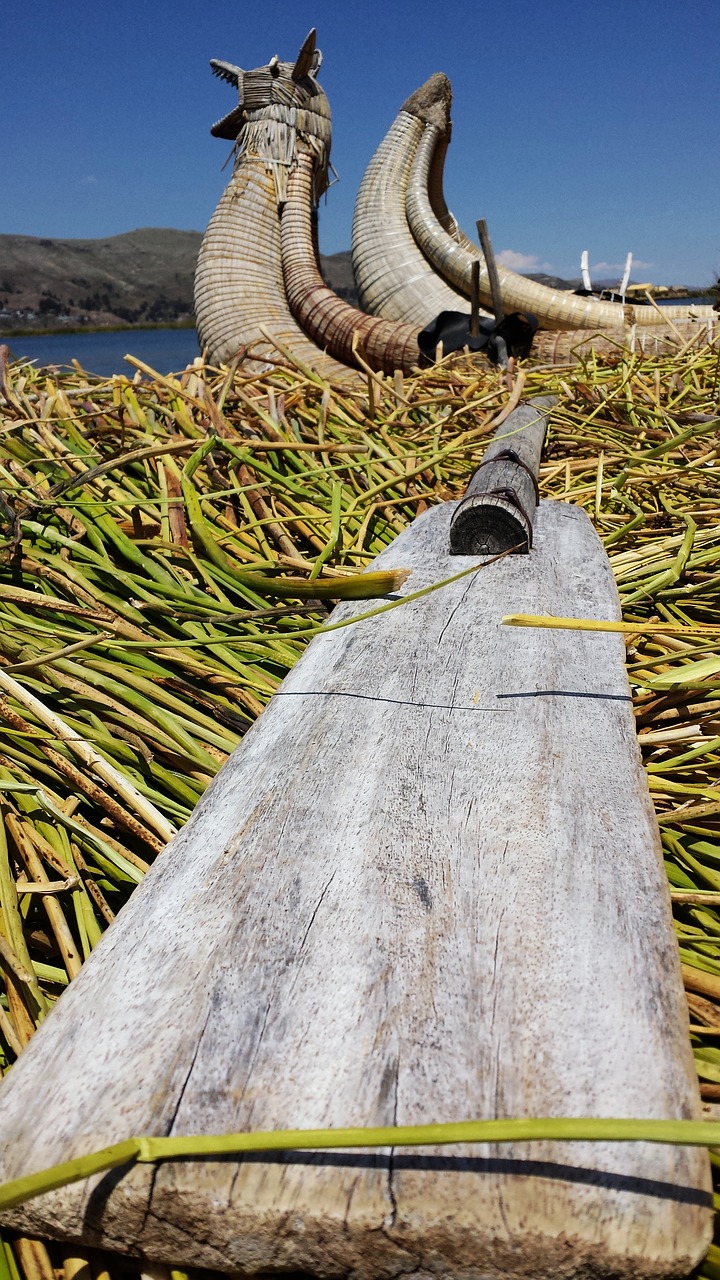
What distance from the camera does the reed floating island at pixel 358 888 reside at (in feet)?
1.84

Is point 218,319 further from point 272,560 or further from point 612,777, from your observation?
point 612,777

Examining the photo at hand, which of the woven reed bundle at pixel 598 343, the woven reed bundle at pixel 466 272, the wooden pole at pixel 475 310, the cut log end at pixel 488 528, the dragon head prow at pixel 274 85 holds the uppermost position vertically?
the dragon head prow at pixel 274 85

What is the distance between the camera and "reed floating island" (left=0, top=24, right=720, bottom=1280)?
561 millimetres

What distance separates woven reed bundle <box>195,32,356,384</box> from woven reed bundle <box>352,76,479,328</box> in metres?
0.52

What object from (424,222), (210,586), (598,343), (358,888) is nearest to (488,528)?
(210,586)

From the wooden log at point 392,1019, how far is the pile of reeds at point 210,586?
0.42 ft

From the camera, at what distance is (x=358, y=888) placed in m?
0.78

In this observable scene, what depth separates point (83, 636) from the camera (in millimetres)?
1376

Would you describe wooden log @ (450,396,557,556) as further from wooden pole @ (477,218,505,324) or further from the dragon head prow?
the dragon head prow

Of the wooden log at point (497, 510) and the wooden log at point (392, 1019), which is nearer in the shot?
the wooden log at point (392, 1019)

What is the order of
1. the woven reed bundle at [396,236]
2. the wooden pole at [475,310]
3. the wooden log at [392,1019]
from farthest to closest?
the woven reed bundle at [396,236] < the wooden pole at [475,310] < the wooden log at [392,1019]

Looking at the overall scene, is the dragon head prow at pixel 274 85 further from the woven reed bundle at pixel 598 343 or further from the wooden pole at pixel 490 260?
the woven reed bundle at pixel 598 343

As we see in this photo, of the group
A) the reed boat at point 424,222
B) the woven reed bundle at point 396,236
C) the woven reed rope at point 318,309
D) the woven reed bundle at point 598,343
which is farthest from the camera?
the woven reed bundle at point 396,236

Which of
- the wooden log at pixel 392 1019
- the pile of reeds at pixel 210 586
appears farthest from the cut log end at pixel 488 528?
the wooden log at pixel 392 1019
